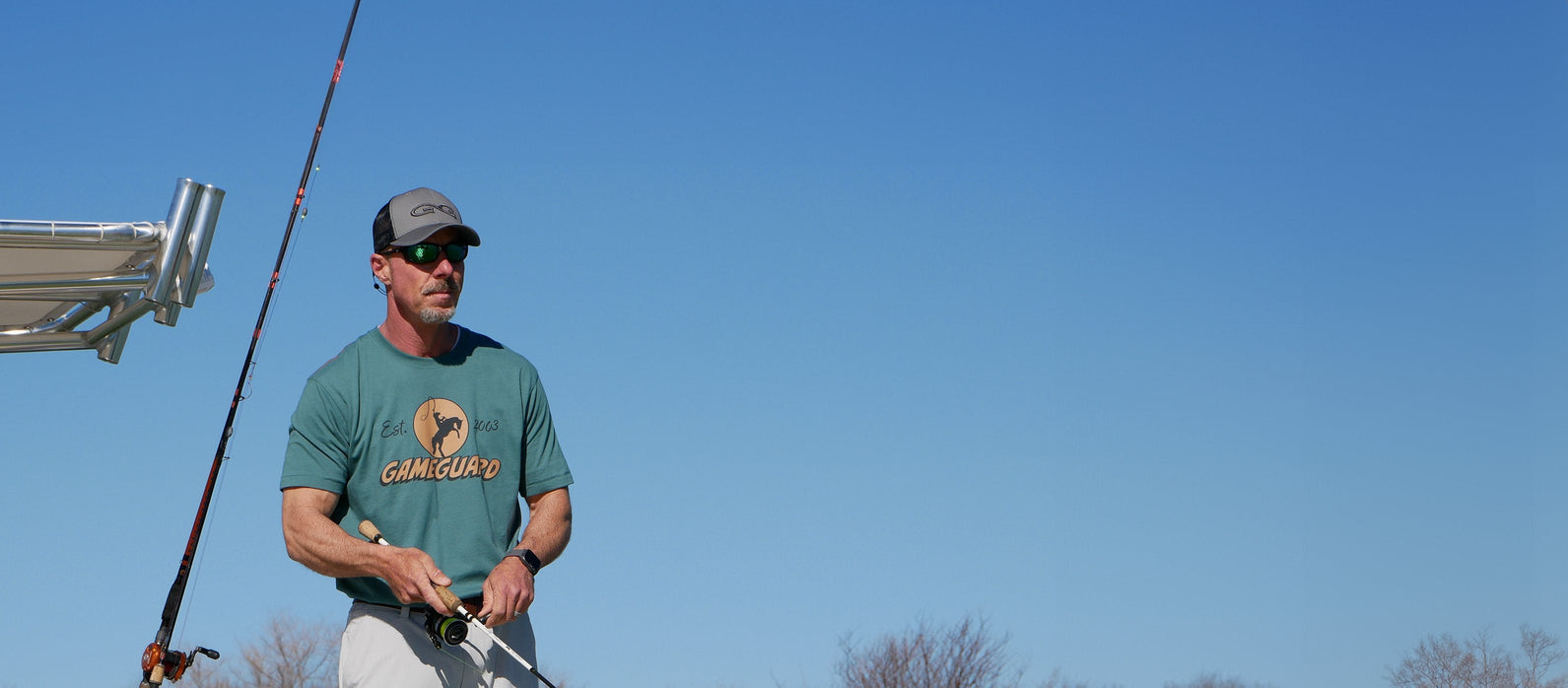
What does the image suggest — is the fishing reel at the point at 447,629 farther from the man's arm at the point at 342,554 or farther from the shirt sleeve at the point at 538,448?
the shirt sleeve at the point at 538,448

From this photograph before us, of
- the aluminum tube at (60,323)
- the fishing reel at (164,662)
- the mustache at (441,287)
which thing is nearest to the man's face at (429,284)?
the mustache at (441,287)

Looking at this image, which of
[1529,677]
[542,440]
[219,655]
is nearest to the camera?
[542,440]

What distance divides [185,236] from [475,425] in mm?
1954

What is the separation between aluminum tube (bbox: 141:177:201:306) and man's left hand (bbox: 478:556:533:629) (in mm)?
2245

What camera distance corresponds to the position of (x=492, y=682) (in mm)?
4145

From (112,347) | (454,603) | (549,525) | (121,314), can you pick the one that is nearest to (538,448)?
(549,525)

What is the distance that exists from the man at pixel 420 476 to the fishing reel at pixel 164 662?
1.13m

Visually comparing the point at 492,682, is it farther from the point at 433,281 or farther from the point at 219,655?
the point at 219,655

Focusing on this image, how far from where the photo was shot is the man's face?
422cm

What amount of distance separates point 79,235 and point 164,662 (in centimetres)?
147

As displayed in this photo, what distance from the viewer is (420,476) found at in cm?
413

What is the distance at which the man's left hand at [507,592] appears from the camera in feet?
12.9

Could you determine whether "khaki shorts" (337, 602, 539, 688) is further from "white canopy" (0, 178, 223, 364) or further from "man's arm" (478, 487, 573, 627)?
"white canopy" (0, 178, 223, 364)

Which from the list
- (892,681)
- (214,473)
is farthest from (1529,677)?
(214,473)
